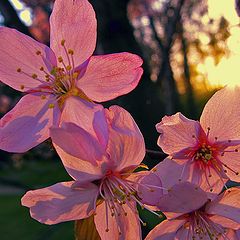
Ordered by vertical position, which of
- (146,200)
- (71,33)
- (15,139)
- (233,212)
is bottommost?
(233,212)

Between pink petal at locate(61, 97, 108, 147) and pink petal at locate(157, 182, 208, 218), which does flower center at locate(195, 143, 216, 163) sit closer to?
pink petal at locate(157, 182, 208, 218)

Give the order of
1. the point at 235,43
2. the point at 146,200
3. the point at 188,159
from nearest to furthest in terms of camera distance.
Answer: the point at 146,200 → the point at 188,159 → the point at 235,43

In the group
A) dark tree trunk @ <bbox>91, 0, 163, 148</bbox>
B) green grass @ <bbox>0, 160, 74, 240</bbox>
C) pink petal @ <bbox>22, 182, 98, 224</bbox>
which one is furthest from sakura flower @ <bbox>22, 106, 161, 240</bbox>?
green grass @ <bbox>0, 160, 74, 240</bbox>

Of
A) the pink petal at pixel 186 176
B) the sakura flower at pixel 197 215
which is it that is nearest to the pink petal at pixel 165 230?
the sakura flower at pixel 197 215

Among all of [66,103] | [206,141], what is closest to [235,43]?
[206,141]

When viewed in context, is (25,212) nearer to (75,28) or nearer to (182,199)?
(75,28)

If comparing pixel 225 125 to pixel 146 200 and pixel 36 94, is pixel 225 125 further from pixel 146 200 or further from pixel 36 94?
pixel 36 94

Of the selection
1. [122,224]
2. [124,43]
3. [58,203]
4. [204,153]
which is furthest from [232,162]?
[124,43]
